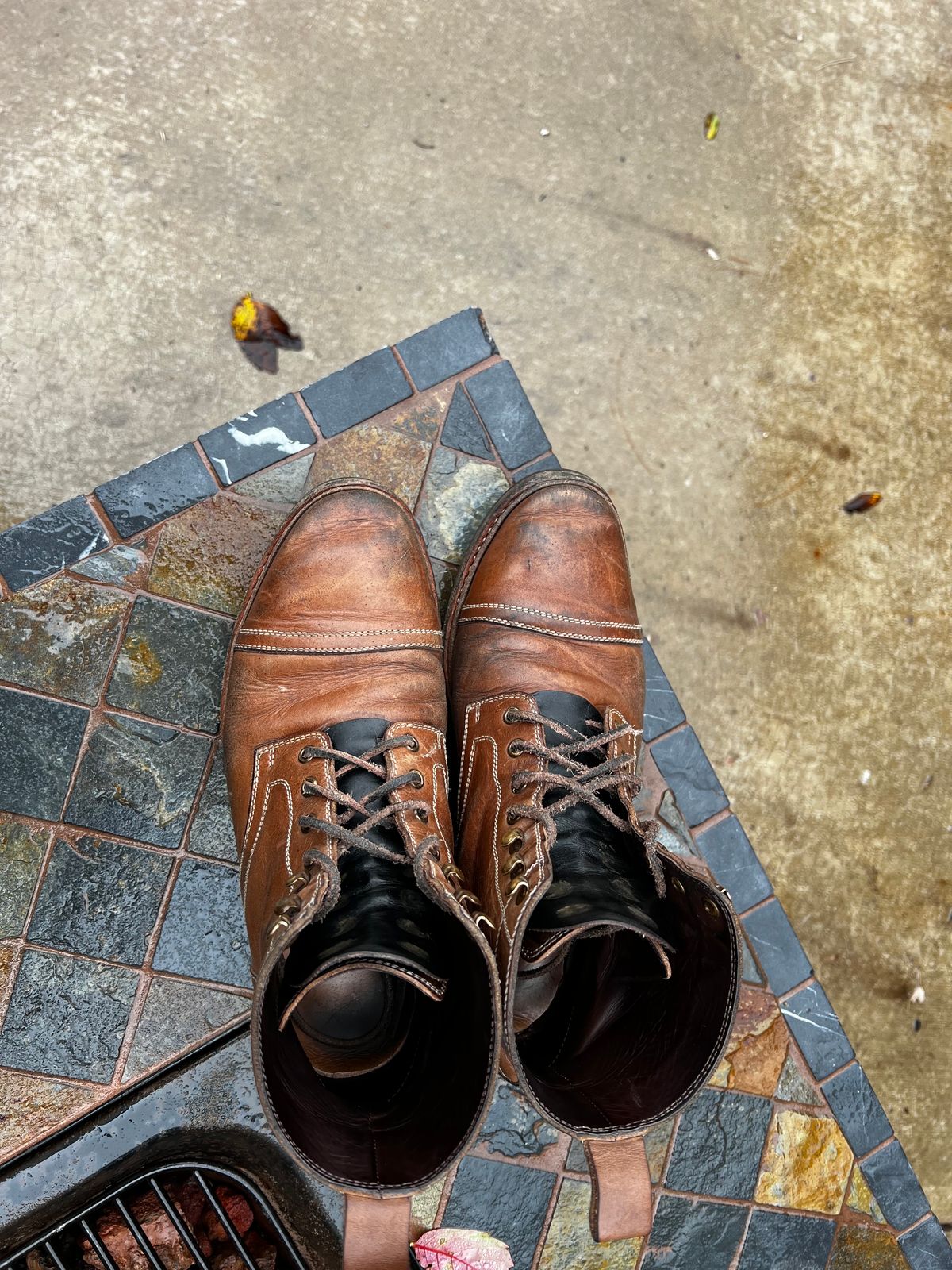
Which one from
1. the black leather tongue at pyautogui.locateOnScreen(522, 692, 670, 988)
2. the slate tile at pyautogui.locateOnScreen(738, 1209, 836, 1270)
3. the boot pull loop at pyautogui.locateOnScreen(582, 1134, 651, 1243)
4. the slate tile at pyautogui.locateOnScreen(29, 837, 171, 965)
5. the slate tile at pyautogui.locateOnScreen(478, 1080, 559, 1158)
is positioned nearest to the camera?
the black leather tongue at pyautogui.locateOnScreen(522, 692, 670, 988)

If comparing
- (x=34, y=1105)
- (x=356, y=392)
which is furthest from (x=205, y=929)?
(x=356, y=392)

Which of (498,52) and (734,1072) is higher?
(498,52)

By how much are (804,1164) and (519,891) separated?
1242 mm

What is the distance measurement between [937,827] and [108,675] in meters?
2.38

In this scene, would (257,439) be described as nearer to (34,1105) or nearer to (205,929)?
(205,929)

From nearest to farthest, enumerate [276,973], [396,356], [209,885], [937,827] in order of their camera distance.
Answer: [276,973] → [209,885] → [396,356] → [937,827]

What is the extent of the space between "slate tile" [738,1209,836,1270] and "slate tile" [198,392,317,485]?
2.10 meters

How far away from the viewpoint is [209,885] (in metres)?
1.95

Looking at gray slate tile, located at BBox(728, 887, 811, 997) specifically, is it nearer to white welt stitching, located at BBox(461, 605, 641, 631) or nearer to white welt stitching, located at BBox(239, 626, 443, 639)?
white welt stitching, located at BBox(461, 605, 641, 631)

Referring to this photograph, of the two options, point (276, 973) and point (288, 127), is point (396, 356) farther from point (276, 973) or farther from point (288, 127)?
point (276, 973)

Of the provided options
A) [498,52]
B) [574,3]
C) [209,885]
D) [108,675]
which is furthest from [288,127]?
[209,885]

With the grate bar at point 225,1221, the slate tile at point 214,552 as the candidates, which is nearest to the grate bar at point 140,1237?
the grate bar at point 225,1221

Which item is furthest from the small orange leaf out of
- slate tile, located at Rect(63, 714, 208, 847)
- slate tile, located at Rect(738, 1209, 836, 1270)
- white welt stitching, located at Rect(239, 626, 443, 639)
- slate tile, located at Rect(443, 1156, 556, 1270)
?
white welt stitching, located at Rect(239, 626, 443, 639)

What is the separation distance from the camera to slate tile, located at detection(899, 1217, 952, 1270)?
7.28ft
